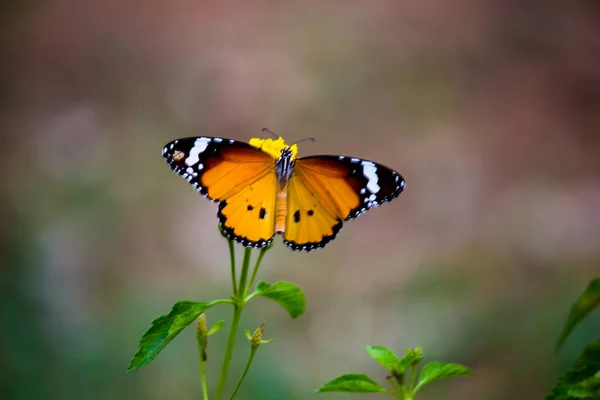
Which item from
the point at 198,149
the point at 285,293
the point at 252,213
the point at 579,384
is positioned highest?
the point at 198,149

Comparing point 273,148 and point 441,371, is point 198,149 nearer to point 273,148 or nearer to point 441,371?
point 273,148

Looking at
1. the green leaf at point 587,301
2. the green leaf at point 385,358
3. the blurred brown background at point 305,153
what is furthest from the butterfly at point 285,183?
the blurred brown background at point 305,153

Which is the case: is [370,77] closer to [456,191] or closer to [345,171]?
[456,191]

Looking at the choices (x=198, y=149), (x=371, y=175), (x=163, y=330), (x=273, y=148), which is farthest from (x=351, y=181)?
(x=163, y=330)

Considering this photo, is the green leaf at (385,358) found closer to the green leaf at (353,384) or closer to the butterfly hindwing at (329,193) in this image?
the green leaf at (353,384)

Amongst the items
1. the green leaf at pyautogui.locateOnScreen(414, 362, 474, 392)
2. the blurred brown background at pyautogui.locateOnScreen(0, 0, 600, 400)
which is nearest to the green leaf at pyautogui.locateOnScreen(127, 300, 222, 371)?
the green leaf at pyautogui.locateOnScreen(414, 362, 474, 392)

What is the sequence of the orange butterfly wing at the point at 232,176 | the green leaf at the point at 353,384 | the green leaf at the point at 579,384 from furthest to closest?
the orange butterfly wing at the point at 232,176 → the green leaf at the point at 353,384 → the green leaf at the point at 579,384
